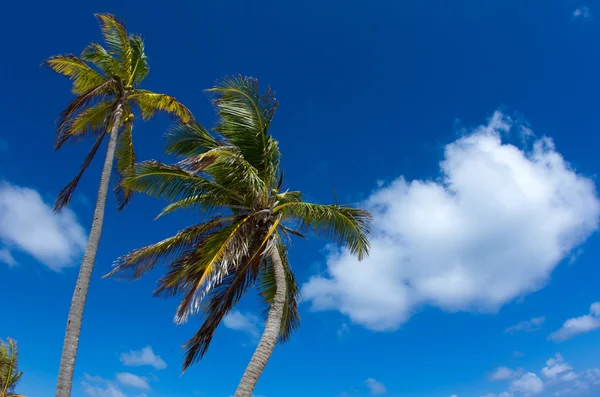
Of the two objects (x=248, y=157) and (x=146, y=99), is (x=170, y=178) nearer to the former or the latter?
(x=248, y=157)

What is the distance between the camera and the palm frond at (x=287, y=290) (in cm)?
1250

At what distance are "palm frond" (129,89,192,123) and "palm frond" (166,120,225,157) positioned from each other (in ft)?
6.17

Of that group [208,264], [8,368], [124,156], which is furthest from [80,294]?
[8,368]

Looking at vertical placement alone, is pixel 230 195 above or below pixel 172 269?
above

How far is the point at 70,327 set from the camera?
10039mm

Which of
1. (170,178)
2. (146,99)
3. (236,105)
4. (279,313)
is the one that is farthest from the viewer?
(146,99)

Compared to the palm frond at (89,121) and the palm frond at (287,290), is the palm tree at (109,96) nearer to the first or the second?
the palm frond at (89,121)

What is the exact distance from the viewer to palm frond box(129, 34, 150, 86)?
14300 mm

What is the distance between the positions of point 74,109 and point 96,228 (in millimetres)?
3561

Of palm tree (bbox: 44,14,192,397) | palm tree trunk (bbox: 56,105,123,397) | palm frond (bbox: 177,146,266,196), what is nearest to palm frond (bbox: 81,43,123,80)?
palm tree (bbox: 44,14,192,397)

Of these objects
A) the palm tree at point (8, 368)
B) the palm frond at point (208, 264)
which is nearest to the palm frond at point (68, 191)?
the palm frond at point (208, 264)

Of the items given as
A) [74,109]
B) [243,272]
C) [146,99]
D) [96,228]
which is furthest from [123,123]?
[243,272]

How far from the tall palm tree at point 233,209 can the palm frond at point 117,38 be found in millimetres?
3482

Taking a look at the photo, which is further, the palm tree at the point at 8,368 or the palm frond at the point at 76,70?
the palm tree at the point at 8,368
